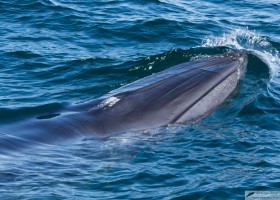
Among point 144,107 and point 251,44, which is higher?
point 144,107

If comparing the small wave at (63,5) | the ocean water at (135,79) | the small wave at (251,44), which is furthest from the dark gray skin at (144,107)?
the small wave at (63,5)

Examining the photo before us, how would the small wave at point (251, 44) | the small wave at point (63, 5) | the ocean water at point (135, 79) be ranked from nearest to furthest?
the ocean water at point (135, 79) < the small wave at point (251, 44) < the small wave at point (63, 5)

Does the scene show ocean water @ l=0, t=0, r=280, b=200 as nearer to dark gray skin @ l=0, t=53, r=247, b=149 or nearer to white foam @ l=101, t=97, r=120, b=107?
dark gray skin @ l=0, t=53, r=247, b=149

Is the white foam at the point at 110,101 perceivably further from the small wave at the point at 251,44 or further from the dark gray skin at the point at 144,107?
the small wave at the point at 251,44

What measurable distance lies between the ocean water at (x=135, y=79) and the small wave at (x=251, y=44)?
0.15 ft

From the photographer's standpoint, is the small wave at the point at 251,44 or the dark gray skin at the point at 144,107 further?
the small wave at the point at 251,44

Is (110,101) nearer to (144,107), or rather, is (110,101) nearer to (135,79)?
(144,107)

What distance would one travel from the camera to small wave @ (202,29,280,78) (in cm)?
2044

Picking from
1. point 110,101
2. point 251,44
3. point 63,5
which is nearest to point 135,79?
point 110,101

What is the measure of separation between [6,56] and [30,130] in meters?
7.98

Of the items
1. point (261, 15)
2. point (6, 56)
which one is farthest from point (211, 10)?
point (6, 56)

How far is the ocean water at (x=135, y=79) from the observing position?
39.1 feet

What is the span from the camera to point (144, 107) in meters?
14.7

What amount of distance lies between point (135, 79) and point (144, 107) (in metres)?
4.33
